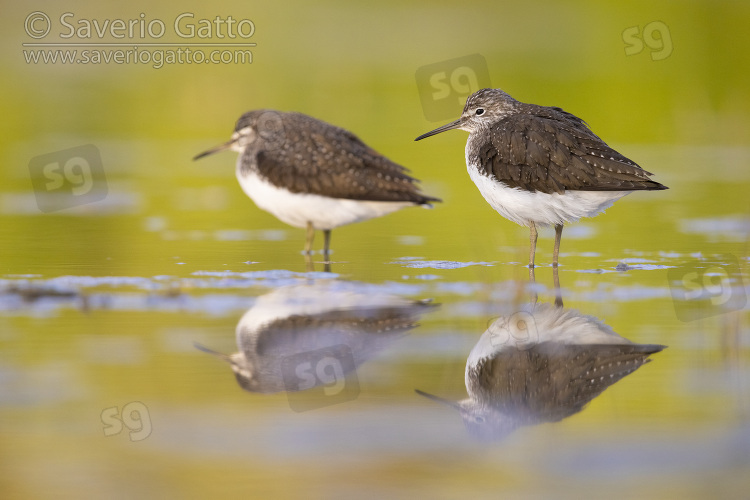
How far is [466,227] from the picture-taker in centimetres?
1303

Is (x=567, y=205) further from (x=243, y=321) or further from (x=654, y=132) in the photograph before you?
(x=654, y=132)

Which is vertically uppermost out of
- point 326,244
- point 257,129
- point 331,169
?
point 257,129

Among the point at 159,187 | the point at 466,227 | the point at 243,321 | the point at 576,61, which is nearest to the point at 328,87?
the point at 576,61

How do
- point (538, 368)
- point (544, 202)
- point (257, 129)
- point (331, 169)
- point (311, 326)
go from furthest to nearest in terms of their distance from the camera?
point (257, 129) < point (331, 169) < point (544, 202) < point (311, 326) < point (538, 368)

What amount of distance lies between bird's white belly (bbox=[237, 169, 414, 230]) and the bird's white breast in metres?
1.11

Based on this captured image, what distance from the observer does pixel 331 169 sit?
37.1ft

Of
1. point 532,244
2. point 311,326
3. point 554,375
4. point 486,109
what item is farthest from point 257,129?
point 554,375

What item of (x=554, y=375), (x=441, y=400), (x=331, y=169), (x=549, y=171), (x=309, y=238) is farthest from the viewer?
(x=309, y=238)

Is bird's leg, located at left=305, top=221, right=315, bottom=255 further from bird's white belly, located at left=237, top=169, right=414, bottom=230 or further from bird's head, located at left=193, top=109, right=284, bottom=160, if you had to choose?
bird's head, located at left=193, top=109, right=284, bottom=160

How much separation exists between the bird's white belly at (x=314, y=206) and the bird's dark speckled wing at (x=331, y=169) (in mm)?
78

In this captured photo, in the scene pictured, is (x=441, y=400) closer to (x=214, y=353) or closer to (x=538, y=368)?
(x=538, y=368)

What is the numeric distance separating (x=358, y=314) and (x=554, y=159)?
2.72 m

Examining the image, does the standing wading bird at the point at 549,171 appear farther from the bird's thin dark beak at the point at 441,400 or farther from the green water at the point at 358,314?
the bird's thin dark beak at the point at 441,400

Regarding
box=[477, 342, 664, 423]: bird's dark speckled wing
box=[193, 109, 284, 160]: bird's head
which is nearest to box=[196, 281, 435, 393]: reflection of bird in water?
box=[477, 342, 664, 423]: bird's dark speckled wing
